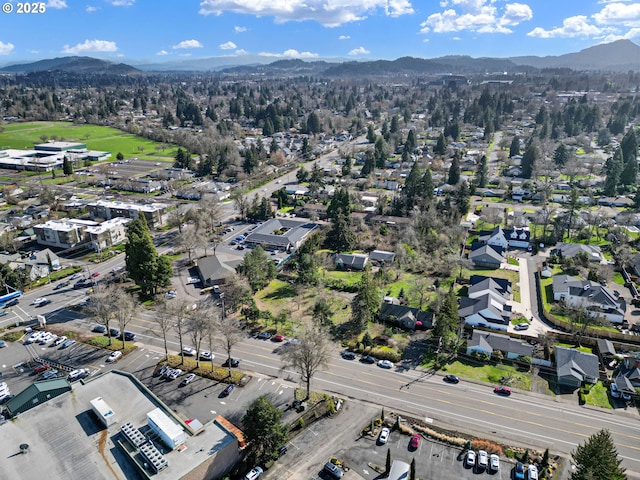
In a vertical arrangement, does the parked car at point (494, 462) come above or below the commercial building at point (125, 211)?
below

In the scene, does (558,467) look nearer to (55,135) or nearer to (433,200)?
(433,200)

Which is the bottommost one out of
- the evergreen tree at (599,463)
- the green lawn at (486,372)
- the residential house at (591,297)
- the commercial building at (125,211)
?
the green lawn at (486,372)

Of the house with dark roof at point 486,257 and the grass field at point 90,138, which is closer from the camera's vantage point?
the house with dark roof at point 486,257

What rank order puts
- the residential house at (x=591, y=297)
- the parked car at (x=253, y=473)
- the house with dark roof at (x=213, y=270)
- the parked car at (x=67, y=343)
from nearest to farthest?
the parked car at (x=253, y=473), the parked car at (x=67, y=343), the residential house at (x=591, y=297), the house with dark roof at (x=213, y=270)

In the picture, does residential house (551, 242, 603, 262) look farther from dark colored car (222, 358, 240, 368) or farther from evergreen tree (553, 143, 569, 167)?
evergreen tree (553, 143, 569, 167)

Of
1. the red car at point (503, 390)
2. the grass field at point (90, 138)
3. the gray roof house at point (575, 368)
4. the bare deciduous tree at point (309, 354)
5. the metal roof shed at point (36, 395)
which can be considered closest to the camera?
the metal roof shed at point (36, 395)

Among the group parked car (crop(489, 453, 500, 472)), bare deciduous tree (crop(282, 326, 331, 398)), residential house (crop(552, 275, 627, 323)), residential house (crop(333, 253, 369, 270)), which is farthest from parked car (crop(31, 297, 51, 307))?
residential house (crop(552, 275, 627, 323))

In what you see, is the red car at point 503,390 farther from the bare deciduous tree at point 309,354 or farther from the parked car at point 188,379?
the parked car at point 188,379

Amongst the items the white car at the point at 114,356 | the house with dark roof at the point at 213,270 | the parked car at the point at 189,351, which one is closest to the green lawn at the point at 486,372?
the parked car at the point at 189,351
